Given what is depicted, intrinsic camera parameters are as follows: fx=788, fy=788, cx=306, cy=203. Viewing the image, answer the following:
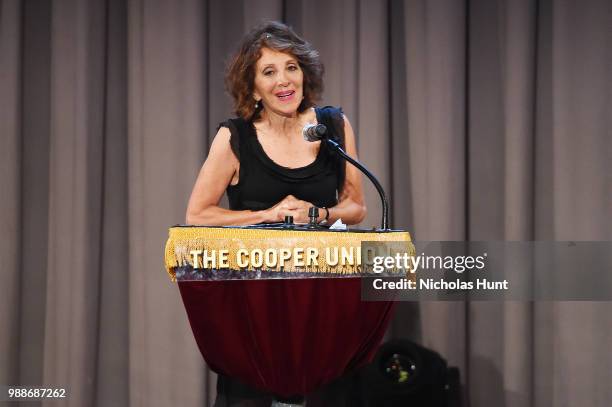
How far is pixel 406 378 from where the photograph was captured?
2.70 metres

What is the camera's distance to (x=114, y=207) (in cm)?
333

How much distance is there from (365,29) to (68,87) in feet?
4.12

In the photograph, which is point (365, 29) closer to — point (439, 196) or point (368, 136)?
point (368, 136)

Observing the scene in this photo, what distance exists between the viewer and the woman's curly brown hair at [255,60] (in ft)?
7.15

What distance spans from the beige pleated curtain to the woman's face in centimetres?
104

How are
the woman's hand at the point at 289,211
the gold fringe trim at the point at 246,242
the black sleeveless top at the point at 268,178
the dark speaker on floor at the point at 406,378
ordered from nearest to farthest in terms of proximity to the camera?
the gold fringe trim at the point at 246,242 → the woman's hand at the point at 289,211 → the black sleeveless top at the point at 268,178 → the dark speaker on floor at the point at 406,378

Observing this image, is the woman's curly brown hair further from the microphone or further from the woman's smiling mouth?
the microphone

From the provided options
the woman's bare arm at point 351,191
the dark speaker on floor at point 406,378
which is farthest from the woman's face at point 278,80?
the dark speaker on floor at point 406,378

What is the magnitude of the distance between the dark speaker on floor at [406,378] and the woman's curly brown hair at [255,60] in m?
1.01

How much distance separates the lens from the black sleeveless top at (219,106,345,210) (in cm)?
214

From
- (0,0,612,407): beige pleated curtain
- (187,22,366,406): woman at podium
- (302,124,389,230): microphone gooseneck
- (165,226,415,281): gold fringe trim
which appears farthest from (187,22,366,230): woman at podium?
(0,0,612,407): beige pleated curtain

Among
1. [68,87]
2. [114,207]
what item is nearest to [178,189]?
[114,207]

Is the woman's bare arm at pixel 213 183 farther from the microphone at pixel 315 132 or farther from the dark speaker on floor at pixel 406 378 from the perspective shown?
the dark speaker on floor at pixel 406 378

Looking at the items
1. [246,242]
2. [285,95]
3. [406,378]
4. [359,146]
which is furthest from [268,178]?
[359,146]
